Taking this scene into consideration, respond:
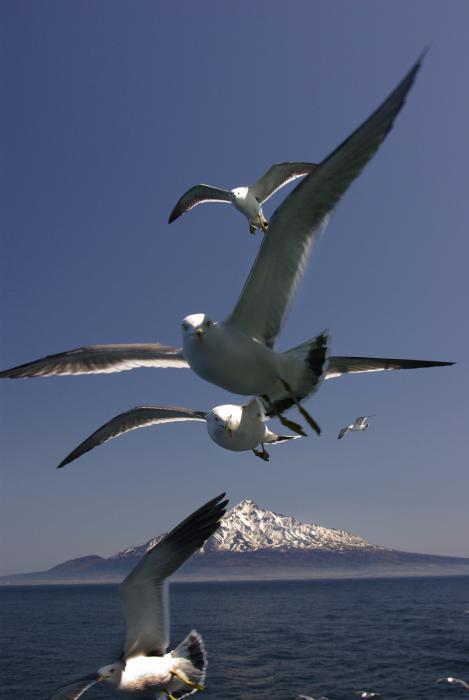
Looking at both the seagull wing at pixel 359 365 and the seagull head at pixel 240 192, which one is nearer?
the seagull wing at pixel 359 365

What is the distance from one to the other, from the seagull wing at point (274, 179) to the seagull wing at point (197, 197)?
86 centimetres

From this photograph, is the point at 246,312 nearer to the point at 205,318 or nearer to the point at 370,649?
the point at 205,318

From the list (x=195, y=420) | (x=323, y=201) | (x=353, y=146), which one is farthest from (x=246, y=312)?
(x=195, y=420)

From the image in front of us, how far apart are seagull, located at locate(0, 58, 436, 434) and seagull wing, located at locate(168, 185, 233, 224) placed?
11213 millimetres

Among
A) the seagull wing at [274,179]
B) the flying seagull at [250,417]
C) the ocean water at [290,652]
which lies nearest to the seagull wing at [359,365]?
the flying seagull at [250,417]

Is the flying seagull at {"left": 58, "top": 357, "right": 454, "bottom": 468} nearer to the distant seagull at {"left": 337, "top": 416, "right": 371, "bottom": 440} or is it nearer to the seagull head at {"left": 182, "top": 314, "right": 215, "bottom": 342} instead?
the seagull head at {"left": 182, "top": 314, "right": 215, "bottom": 342}

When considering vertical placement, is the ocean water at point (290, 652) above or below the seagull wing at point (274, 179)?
below

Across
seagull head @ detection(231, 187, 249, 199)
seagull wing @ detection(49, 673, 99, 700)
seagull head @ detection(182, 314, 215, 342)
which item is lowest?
seagull wing @ detection(49, 673, 99, 700)

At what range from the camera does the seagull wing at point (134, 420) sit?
9.27 m

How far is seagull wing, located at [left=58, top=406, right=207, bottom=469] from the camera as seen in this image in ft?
30.4


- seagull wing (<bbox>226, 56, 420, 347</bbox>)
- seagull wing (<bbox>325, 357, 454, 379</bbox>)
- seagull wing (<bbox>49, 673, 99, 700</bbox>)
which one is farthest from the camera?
seagull wing (<bbox>49, 673, 99, 700</bbox>)

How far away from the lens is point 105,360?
298 inches

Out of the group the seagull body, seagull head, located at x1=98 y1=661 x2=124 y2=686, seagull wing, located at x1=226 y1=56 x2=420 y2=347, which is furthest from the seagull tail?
seagull wing, located at x1=226 y1=56 x2=420 y2=347

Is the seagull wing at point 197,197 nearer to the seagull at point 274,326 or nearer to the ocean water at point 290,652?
the seagull at point 274,326
